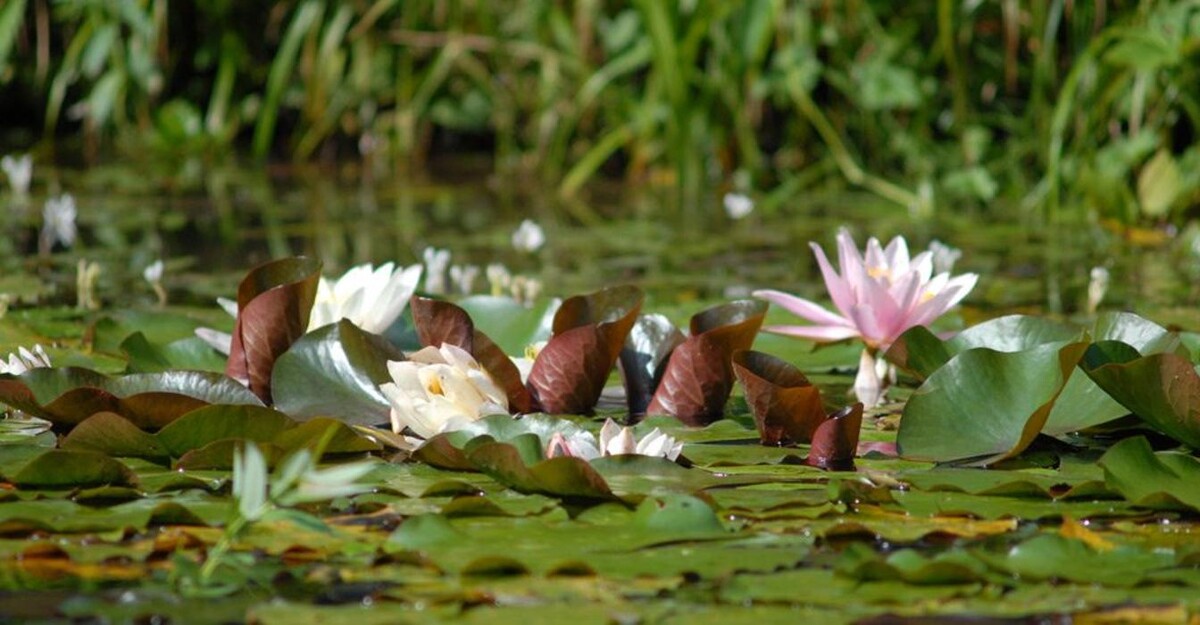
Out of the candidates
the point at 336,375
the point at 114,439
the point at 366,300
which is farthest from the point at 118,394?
the point at 366,300

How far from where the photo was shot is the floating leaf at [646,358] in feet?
6.28

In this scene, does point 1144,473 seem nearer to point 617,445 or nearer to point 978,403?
point 978,403

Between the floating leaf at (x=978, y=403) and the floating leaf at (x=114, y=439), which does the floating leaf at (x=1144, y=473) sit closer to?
the floating leaf at (x=978, y=403)

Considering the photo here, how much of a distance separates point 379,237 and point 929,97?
2200 mm

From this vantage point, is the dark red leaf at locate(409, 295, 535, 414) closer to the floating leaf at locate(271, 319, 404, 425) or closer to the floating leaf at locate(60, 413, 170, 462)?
the floating leaf at locate(271, 319, 404, 425)

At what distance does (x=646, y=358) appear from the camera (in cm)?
193

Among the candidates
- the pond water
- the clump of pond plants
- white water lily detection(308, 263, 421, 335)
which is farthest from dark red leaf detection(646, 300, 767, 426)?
the pond water

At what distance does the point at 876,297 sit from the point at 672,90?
364 centimetres

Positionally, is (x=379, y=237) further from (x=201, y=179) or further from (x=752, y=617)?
(x=752, y=617)

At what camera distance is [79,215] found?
183 inches

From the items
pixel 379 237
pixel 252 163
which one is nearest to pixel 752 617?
pixel 379 237

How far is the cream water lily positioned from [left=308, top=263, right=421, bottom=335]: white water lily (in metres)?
0.45

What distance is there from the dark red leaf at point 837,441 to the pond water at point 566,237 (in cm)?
116

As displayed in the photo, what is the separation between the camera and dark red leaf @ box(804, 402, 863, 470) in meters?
1.56
